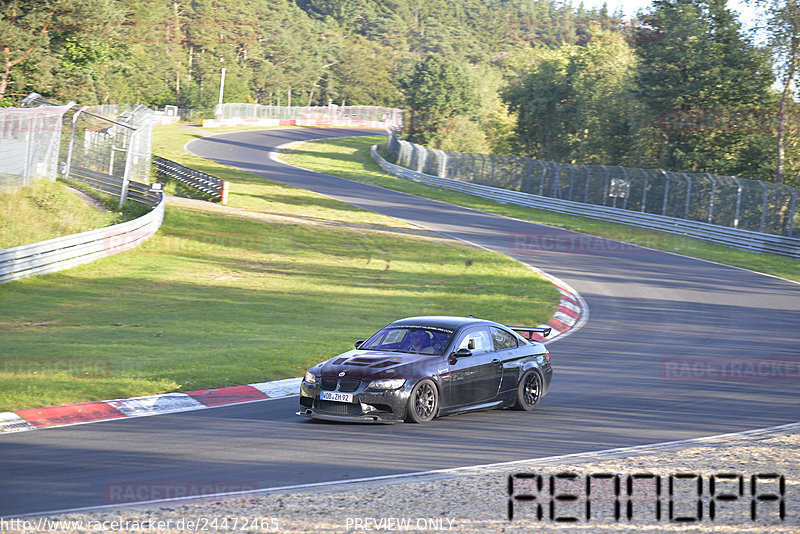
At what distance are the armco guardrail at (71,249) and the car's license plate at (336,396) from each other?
44.2 ft

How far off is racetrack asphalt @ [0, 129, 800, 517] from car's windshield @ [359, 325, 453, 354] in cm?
105

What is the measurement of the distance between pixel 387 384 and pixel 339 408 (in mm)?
700

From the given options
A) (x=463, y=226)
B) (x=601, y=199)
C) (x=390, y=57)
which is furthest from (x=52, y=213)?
(x=390, y=57)

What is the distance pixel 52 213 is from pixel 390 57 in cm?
14716

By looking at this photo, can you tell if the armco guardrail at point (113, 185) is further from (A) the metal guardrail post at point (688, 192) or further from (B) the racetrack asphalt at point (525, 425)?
(A) the metal guardrail post at point (688, 192)

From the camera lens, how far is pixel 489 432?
1040 cm

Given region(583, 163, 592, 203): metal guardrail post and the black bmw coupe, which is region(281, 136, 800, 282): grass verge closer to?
region(583, 163, 592, 203): metal guardrail post

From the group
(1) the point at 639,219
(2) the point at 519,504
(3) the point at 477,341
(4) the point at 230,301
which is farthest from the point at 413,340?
(1) the point at 639,219

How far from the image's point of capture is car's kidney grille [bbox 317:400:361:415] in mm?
10375

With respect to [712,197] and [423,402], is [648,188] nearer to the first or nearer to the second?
[712,197]

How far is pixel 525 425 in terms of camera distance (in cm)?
1088

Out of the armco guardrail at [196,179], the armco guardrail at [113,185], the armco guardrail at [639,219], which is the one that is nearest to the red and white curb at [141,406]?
the armco guardrail at [113,185]

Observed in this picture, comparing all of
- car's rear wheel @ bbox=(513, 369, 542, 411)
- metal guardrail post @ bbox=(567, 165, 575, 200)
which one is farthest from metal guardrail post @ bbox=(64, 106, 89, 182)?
metal guardrail post @ bbox=(567, 165, 575, 200)

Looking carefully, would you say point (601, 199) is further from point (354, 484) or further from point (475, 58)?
point (475, 58)
